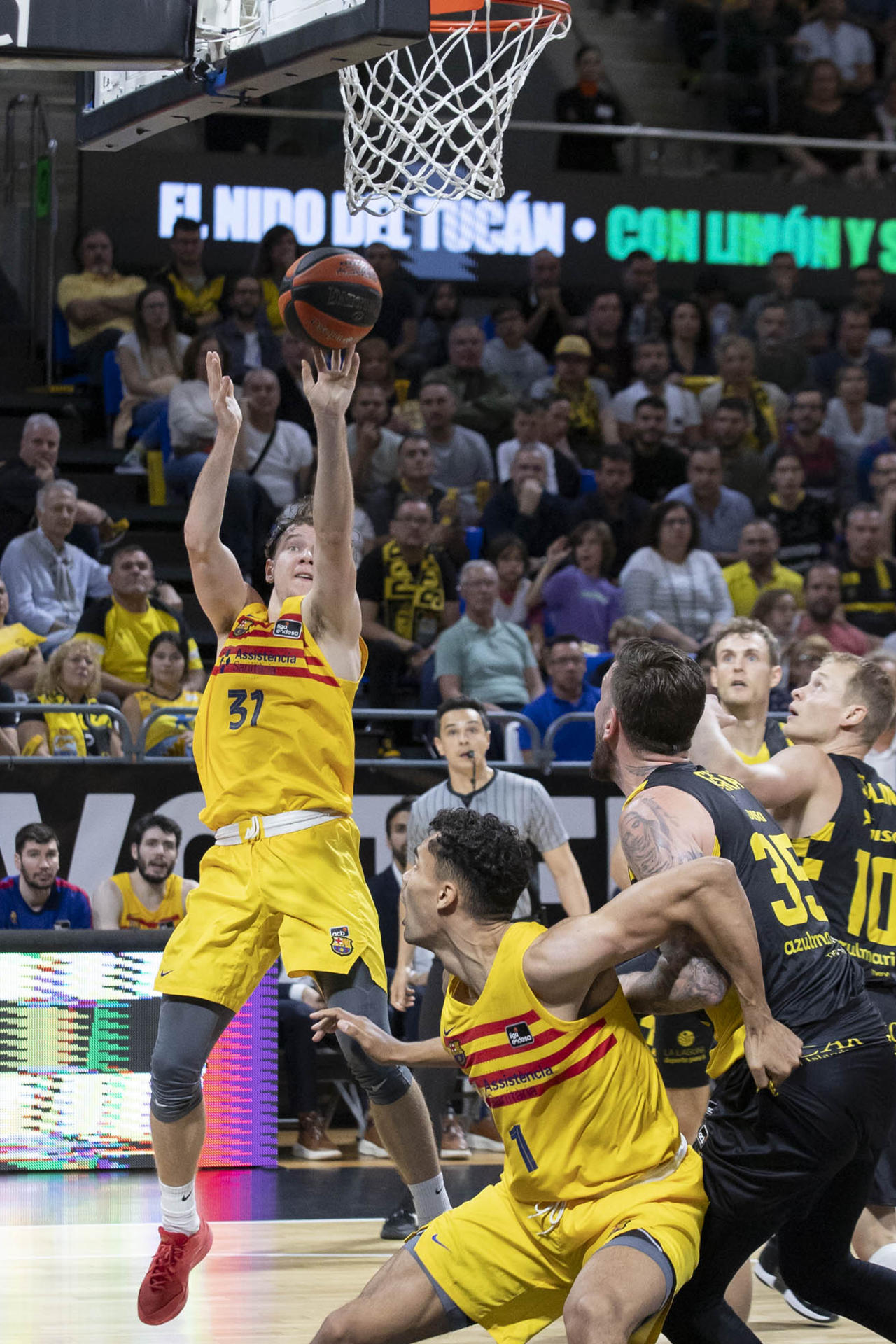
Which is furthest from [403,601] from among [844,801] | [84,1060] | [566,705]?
[844,801]

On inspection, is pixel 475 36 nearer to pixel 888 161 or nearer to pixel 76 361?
pixel 76 361

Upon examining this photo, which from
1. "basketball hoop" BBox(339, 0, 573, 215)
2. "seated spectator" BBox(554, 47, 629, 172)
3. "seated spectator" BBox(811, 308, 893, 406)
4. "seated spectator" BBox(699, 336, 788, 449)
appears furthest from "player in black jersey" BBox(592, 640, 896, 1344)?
"seated spectator" BBox(554, 47, 629, 172)

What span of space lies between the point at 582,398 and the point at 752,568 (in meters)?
2.30

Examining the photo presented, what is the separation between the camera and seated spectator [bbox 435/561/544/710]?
10.2 m

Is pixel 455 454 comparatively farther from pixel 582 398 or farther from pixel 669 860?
pixel 669 860

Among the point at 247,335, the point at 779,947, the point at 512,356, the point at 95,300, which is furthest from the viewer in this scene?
the point at 512,356

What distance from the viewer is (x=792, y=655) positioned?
10.5 metres

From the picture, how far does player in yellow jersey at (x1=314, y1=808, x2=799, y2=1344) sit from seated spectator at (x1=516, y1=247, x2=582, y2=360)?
10.6 m

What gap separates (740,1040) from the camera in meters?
3.77

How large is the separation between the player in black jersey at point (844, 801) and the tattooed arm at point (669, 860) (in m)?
0.99

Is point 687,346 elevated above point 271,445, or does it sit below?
above

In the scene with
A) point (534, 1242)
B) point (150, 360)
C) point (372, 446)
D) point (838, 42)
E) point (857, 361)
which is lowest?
point (534, 1242)

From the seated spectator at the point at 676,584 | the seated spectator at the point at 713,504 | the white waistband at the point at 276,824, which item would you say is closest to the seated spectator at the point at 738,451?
the seated spectator at the point at 713,504

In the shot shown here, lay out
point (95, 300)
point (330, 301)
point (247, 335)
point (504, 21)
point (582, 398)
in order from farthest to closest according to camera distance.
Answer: point (582, 398)
point (95, 300)
point (247, 335)
point (504, 21)
point (330, 301)
